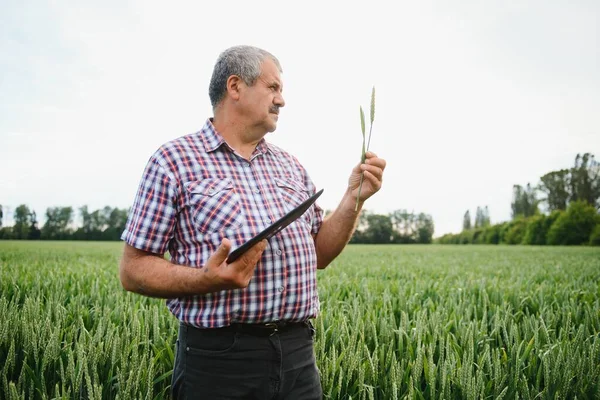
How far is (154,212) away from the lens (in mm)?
1685

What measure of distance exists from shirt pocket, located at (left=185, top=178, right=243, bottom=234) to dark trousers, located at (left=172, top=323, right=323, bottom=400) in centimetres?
41

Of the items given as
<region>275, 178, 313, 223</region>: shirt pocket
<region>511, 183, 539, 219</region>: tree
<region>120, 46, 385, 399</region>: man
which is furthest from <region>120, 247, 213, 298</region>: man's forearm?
<region>511, 183, 539, 219</region>: tree

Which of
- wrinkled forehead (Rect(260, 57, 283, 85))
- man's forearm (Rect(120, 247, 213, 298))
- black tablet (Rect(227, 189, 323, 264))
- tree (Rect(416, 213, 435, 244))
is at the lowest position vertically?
man's forearm (Rect(120, 247, 213, 298))

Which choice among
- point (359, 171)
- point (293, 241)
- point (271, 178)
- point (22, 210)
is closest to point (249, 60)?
point (271, 178)

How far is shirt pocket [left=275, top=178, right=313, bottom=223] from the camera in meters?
1.94

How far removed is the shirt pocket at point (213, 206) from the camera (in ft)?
5.51

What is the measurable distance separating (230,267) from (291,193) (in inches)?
27.1

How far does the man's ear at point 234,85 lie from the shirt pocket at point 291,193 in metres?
0.43

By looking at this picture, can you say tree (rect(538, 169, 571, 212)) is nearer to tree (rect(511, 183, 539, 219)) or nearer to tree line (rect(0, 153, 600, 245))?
tree line (rect(0, 153, 600, 245))

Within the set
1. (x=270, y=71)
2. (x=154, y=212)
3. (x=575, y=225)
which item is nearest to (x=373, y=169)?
(x=270, y=71)

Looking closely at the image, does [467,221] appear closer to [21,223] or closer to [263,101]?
[21,223]

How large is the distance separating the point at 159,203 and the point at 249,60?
2.55 ft

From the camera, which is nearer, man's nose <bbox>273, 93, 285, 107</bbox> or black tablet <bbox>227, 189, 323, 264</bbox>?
black tablet <bbox>227, 189, 323, 264</bbox>

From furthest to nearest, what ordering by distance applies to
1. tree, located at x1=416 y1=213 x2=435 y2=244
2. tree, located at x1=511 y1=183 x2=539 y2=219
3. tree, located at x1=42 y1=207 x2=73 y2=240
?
tree, located at x1=416 y1=213 x2=435 y2=244 → tree, located at x1=511 y1=183 x2=539 y2=219 → tree, located at x1=42 y1=207 x2=73 y2=240
